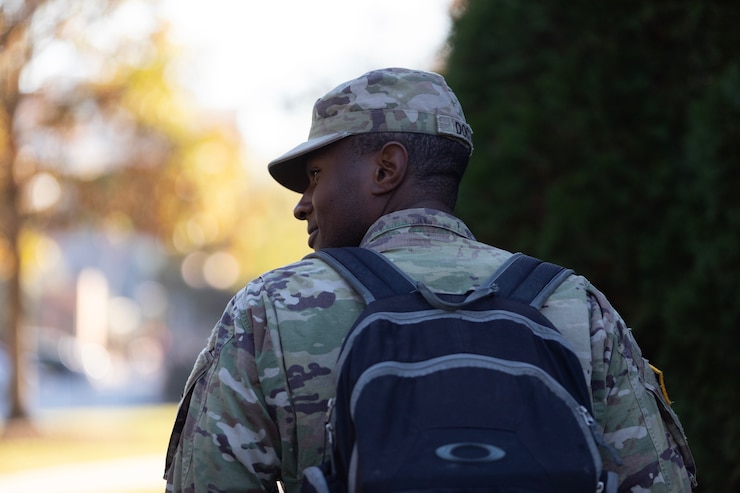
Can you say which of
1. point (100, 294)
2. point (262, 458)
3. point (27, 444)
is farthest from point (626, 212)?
point (100, 294)

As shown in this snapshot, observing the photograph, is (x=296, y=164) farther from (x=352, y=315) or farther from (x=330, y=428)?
(x=330, y=428)

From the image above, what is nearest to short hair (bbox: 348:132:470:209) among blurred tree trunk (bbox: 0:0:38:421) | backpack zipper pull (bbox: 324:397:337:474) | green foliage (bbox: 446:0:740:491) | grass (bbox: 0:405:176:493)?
backpack zipper pull (bbox: 324:397:337:474)

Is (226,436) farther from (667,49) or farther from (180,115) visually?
(180,115)

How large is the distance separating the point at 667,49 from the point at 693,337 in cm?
152

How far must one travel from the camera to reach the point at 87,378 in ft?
106

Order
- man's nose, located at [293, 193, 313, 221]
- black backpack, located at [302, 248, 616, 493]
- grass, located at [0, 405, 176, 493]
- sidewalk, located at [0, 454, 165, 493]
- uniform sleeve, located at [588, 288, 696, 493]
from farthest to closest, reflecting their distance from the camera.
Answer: grass, located at [0, 405, 176, 493], sidewalk, located at [0, 454, 165, 493], man's nose, located at [293, 193, 313, 221], uniform sleeve, located at [588, 288, 696, 493], black backpack, located at [302, 248, 616, 493]

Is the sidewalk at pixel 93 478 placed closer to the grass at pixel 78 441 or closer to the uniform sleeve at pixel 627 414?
the grass at pixel 78 441

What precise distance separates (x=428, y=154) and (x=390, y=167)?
86 millimetres

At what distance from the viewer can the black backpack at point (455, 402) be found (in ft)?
5.27

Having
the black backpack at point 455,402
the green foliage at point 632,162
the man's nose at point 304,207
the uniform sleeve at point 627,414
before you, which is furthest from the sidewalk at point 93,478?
the black backpack at point 455,402

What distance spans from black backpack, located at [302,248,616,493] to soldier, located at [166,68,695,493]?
4.5 inches

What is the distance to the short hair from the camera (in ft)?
6.87

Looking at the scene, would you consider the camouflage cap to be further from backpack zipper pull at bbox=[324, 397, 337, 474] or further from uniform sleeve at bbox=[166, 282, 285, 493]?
backpack zipper pull at bbox=[324, 397, 337, 474]

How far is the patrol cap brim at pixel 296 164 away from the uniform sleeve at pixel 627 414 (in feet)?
2.05
